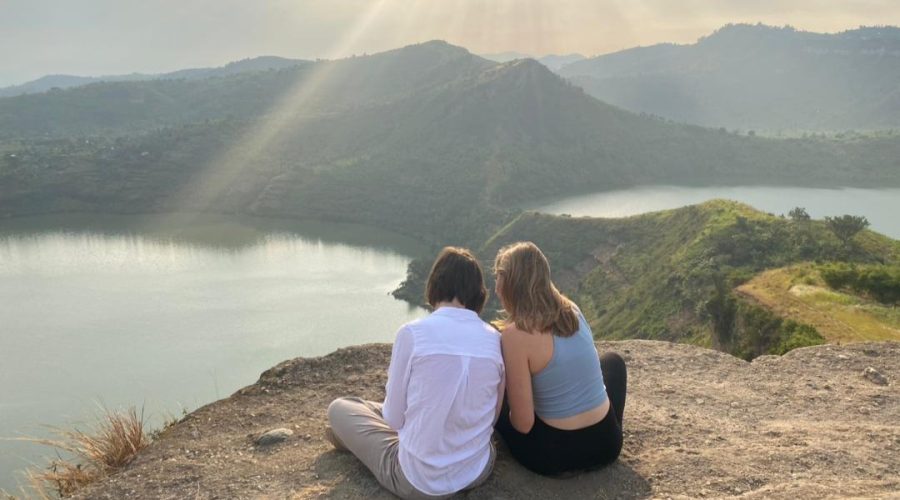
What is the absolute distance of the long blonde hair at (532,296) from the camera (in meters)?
3.25

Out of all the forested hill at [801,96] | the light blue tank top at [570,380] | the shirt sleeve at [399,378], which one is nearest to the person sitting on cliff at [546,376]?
the light blue tank top at [570,380]

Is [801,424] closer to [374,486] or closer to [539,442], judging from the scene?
[539,442]

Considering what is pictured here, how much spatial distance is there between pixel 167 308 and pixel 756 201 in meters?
68.4

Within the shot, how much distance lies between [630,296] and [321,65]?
146204 millimetres

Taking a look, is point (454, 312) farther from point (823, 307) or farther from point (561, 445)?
point (823, 307)

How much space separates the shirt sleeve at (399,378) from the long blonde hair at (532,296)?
0.58 metres

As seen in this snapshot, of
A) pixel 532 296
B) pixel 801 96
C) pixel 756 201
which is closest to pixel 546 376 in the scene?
pixel 532 296

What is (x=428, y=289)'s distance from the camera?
330cm

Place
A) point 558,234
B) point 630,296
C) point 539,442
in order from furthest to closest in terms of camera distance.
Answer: point 558,234
point 630,296
point 539,442

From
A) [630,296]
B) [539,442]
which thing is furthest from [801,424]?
[630,296]

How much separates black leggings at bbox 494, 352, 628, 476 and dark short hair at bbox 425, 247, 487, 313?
2.67 ft

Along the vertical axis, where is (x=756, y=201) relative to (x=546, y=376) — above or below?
below

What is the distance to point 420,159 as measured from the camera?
88.8 m

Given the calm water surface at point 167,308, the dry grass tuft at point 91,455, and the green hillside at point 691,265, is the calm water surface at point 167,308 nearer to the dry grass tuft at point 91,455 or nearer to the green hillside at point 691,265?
the dry grass tuft at point 91,455
